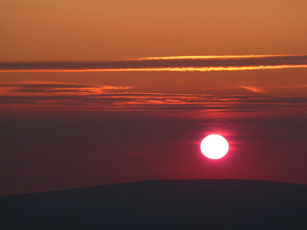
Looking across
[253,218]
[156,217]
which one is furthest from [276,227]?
[156,217]

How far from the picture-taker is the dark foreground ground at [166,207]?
2130 cm

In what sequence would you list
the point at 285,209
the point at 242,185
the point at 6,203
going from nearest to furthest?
1. the point at 285,209
2. the point at 6,203
3. the point at 242,185

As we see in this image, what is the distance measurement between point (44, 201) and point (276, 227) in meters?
8.31

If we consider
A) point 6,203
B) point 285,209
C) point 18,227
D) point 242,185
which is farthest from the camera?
point 242,185

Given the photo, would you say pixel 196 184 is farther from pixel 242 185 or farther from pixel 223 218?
pixel 223 218

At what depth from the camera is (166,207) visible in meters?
23.0

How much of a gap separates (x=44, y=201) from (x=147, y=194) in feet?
12.0

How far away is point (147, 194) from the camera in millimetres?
24672

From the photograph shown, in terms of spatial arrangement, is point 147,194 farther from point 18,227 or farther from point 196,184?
point 18,227

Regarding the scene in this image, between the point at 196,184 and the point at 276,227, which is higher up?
the point at 196,184

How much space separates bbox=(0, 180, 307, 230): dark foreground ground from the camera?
69.9 feet

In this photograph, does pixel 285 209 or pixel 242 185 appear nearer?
pixel 285 209

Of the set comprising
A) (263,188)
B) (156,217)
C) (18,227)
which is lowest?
(18,227)

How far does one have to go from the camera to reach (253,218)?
71.7 feet
